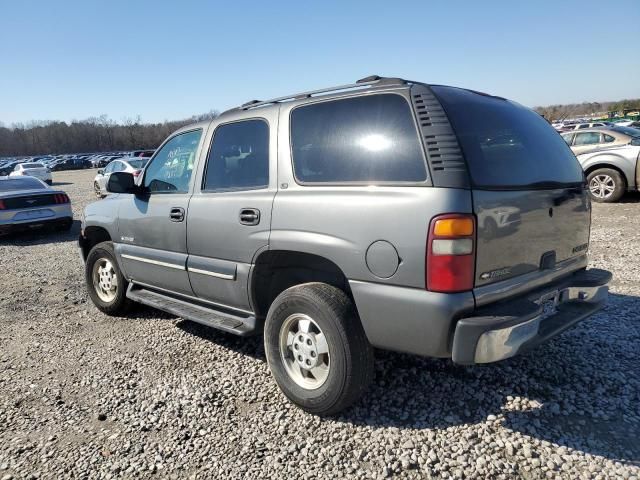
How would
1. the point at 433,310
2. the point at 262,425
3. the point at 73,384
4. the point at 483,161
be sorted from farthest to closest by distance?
the point at 73,384 → the point at 262,425 → the point at 483,161 → the point at 433,310

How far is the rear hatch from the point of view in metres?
2.50

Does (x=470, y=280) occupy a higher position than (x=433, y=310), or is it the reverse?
(x=470, y=280)

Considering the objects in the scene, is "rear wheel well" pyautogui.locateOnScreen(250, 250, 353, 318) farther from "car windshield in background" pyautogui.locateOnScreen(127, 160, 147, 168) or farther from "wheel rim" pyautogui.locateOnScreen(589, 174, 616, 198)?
"car windshield in background" pyautogui.locateOnScreen(127, 160, 147, 168)

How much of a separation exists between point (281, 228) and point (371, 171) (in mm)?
738

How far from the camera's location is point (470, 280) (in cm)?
242

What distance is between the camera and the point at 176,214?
3918 millimetres

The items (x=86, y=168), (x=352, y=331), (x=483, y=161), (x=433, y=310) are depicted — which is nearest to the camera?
(x=433, y=310)

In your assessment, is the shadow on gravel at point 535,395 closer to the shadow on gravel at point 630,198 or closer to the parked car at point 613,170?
the parked car at point 613,170

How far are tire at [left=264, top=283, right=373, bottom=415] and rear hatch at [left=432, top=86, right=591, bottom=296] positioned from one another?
0.81 metres

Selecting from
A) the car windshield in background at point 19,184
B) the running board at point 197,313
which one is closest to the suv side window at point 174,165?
the running board at point 197,313

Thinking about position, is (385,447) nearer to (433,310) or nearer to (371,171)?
(433,310)

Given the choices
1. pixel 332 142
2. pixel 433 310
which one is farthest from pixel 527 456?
pixel 332 142

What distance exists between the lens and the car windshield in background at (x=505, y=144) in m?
2.57

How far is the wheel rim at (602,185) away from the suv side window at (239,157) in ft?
30.7
